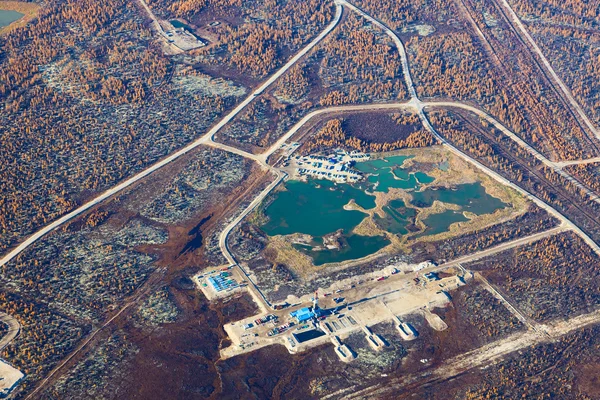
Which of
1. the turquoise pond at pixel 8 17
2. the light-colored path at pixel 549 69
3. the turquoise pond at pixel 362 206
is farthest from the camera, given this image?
the turquoise pond at pixel 8 17

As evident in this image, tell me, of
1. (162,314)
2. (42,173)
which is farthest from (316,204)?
(42,173)

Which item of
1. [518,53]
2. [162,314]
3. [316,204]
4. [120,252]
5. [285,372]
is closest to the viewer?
[285,372]

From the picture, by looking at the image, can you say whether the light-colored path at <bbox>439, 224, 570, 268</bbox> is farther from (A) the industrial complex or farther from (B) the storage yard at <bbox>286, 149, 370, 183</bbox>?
(B) the storage yard at <bbox>286, 149, 370, 183</bbox>

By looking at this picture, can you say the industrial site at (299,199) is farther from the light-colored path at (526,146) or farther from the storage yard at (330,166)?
the light-colored path at (526,146)

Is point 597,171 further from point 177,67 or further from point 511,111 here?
point 177,67

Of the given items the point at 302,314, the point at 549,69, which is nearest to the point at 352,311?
the point at 302,314

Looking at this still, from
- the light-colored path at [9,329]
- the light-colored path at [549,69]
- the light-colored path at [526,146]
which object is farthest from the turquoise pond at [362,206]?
the light-colored path at [9,329]
